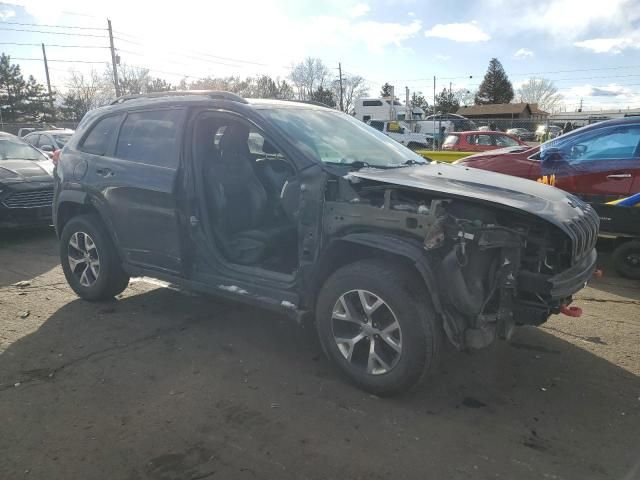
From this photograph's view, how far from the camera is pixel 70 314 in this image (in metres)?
4.96

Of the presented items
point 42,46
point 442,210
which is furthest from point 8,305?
point 42,46

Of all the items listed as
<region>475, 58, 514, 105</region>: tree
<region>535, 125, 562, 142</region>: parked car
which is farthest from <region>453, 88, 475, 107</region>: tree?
<region>535, 125, 562, 142</region>: parked car

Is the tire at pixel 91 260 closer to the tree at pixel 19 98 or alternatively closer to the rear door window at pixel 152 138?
the rear door window at pixel 152 138

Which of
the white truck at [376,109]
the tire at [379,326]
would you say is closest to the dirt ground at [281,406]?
the tire at [379,326]

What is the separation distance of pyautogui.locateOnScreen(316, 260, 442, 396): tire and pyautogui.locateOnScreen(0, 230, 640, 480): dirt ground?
0.63ft

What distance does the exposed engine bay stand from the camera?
3061 mm

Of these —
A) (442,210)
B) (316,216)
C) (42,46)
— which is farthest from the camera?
(42,46)

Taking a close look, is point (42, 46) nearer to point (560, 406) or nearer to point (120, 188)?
point (120, 188)

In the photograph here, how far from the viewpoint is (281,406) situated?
3311 mm

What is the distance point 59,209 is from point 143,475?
3.59 m

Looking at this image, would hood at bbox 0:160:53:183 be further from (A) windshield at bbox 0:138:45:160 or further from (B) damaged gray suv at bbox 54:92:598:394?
(B) damaged gray suv at bbox 54:92:598:394

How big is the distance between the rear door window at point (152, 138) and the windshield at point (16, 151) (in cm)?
541

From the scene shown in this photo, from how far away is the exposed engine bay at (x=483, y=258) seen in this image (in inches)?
120

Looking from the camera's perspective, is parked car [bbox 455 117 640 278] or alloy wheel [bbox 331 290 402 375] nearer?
alloy wheel [bbox 331 290 402 375]
